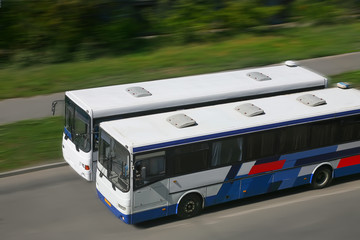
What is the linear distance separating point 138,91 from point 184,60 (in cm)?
1022

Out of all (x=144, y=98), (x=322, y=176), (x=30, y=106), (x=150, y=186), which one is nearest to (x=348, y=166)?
(x=322, y=176)

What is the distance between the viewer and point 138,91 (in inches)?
642

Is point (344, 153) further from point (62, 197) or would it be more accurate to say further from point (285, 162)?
point (62, 197)

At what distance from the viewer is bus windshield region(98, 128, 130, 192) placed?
45.3 feet

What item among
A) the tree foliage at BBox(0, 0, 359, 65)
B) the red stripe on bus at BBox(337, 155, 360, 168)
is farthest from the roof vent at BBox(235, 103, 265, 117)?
the tree foliage at BBox(0, 0, 359, 65)

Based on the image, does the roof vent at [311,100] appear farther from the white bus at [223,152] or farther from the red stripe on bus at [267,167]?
the red stripe on bus at [267,167]

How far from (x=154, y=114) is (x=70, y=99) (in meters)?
2.25

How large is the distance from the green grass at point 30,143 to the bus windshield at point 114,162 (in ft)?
11.6

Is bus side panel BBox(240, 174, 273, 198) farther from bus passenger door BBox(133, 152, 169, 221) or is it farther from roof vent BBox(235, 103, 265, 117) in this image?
Answer: bus passenger door BBox(133, 152, 169, 221)

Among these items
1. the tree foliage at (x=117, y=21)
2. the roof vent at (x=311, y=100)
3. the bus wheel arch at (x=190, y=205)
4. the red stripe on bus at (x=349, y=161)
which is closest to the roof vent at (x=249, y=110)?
the roof vent at (x=311, y=100)

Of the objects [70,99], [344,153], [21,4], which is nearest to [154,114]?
[70,99]

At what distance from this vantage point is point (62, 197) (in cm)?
1591

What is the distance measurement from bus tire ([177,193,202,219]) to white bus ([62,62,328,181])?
244cm

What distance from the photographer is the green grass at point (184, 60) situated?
23.5 m
